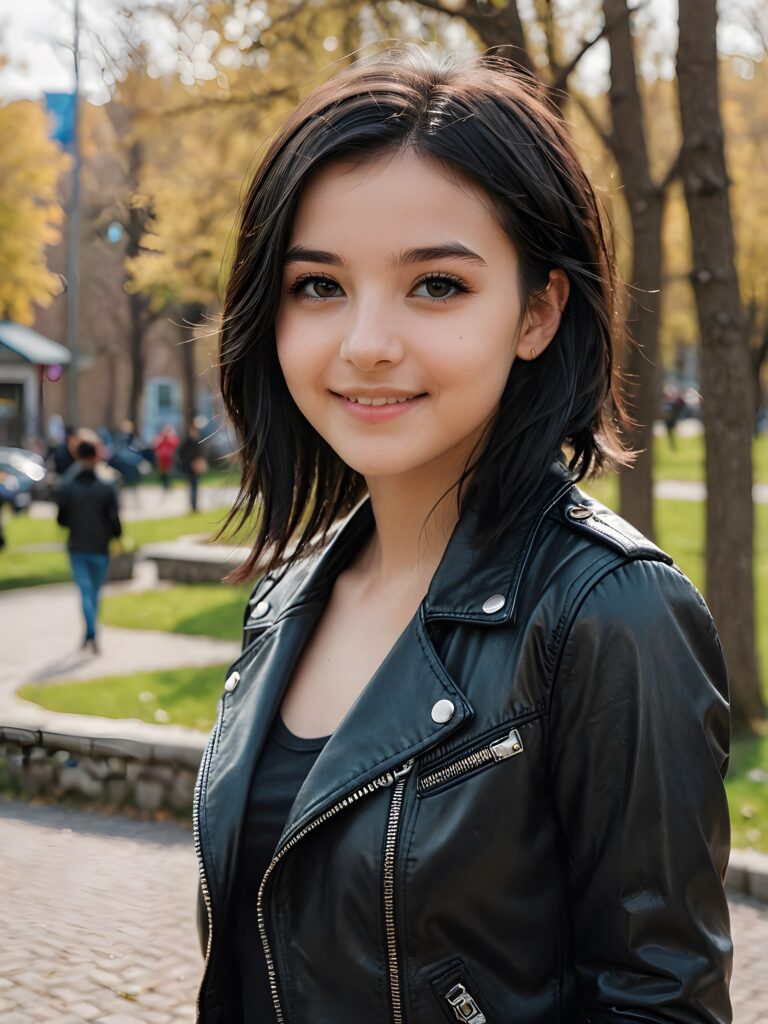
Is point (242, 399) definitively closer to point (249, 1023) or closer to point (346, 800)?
point (346, 800)

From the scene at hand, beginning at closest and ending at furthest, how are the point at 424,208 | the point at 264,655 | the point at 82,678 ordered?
the point at 424,208, the point at 264,655, the point at 82,678

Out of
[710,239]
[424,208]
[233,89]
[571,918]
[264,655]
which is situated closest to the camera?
[571,918]

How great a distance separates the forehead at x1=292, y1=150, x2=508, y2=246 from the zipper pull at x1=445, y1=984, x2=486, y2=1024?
92 centimetres

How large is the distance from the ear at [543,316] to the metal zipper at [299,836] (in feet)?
1.94

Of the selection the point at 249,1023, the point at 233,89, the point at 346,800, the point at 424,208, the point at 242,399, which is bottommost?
the point at 249,1023

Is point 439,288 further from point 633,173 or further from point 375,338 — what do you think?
point 633,173

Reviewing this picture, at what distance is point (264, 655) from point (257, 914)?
17.6 inches

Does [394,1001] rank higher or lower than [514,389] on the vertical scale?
lower

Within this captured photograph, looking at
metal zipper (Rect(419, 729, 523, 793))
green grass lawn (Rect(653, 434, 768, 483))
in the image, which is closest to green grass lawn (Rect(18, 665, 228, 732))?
metal zipper (Rect(419, 729, 523, 793))

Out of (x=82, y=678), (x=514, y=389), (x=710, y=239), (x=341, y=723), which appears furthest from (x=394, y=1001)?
(x=82, y=678)

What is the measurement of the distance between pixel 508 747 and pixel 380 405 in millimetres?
490

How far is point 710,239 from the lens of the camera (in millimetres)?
7223

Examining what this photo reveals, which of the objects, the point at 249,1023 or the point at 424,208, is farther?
the point at 249,1023

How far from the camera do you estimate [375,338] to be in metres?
1.58
